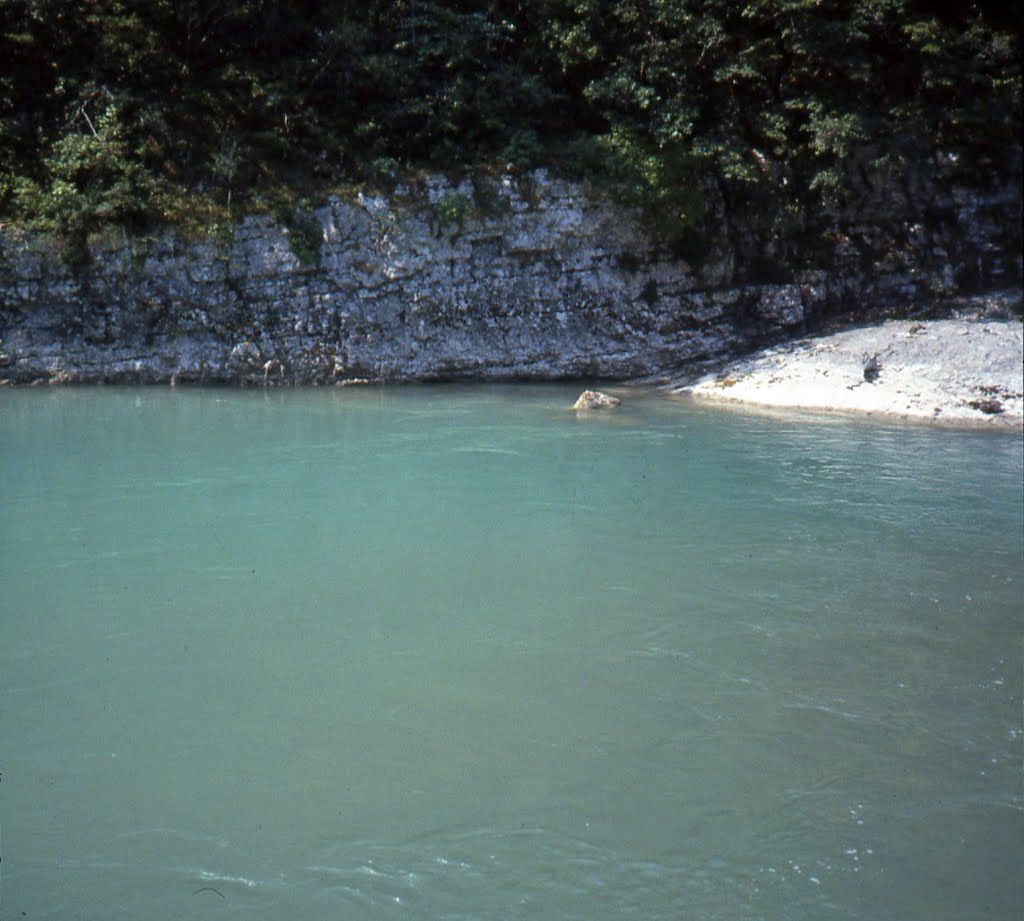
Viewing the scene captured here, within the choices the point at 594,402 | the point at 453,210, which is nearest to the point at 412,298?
the point at 453,210

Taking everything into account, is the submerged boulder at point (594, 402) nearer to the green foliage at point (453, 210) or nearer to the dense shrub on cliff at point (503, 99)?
the green foliage at point (453, 210)

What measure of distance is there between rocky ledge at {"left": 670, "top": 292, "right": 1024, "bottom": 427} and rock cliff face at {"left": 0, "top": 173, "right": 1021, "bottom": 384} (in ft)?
5.66

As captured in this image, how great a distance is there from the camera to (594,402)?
15750 millimetres

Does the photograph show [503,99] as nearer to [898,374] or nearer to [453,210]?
[453,210]

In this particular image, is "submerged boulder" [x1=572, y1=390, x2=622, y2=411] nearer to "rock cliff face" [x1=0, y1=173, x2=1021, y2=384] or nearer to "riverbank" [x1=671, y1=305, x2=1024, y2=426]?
"riverbank" [x1=671, y1=305, x2=1024, y2=426]

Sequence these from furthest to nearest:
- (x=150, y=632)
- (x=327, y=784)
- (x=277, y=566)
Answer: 1. (x=277, y=566)
2. (x=150, y=632)
3. (x=327, y=784)

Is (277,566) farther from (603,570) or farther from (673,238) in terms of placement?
(673,238)

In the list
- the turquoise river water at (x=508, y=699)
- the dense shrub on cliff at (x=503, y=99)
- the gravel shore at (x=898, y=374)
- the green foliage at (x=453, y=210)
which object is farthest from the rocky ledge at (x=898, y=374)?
the turquoise river water at (x=508, y=699)

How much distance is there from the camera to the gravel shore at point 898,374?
49.8 ft

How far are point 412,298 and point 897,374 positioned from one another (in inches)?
369

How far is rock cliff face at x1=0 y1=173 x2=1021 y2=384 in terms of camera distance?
18078 mm

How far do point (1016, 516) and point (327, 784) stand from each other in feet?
24.0

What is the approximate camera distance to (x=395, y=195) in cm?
1902

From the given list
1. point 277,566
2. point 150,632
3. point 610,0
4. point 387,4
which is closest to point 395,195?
point 387,4
